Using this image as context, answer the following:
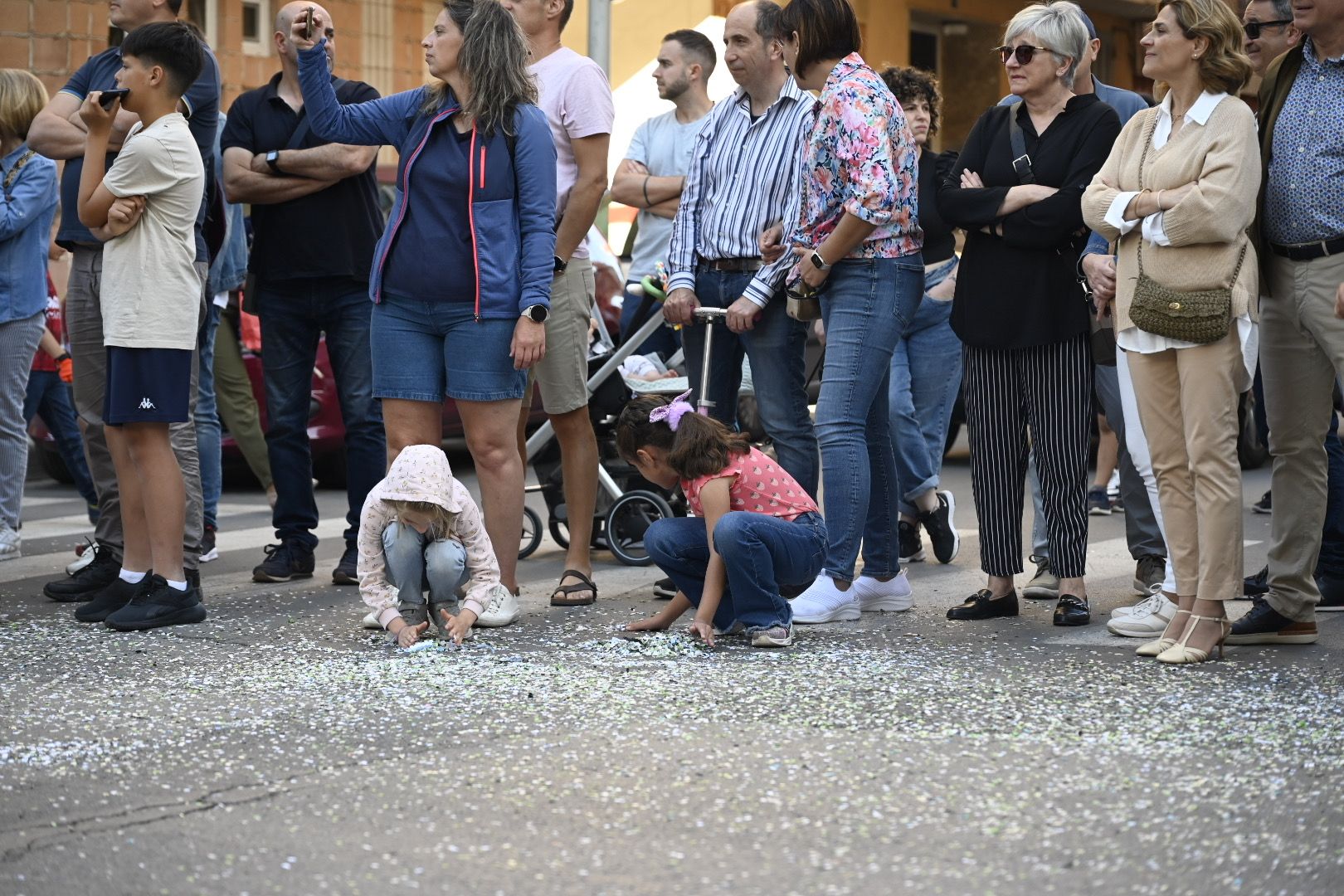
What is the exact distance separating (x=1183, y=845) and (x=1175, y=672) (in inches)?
67.6

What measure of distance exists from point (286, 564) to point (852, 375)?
2.59 metres

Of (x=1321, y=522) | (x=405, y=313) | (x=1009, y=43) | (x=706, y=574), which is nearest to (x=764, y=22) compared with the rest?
(x=1009, y=43)

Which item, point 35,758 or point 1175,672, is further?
point 1175,672

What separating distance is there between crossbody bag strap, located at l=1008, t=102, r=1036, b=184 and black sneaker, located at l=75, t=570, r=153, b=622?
11.0ft

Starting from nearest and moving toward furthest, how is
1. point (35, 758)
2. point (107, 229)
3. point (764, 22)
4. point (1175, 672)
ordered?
point (35, 758), point (1175, 672), point (107, 229), point (764, 22)

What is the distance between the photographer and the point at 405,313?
6348 mm

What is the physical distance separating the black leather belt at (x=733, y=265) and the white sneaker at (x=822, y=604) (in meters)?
1.21

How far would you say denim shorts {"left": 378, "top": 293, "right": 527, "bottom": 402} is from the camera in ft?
20.6

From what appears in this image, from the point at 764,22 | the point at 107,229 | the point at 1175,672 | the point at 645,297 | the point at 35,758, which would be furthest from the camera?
the point at 645,297

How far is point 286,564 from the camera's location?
7.43 meters

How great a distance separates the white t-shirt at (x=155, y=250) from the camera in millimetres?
6223

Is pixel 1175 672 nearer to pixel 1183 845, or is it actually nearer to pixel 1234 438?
pixel 1234 438

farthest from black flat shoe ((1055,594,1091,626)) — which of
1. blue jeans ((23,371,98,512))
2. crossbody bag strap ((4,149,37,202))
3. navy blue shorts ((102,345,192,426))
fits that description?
blue jeans ((23,371,98,512))

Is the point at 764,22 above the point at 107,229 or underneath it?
above
